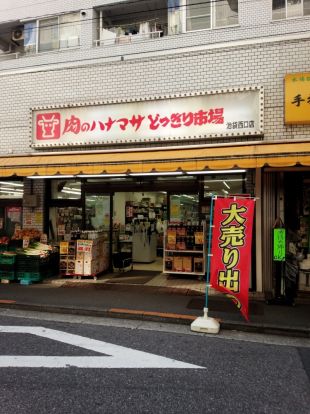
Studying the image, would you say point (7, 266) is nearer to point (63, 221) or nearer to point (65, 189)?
point (63, 221)

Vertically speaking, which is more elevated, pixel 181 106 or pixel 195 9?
pixel 195 9

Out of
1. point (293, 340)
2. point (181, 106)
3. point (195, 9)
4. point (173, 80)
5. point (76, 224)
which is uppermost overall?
point (195, 9)

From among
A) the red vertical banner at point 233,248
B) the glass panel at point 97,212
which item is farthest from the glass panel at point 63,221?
the red vertical banner at point 233,248

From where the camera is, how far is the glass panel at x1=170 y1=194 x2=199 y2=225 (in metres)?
10.5

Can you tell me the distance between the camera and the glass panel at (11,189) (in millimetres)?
11625

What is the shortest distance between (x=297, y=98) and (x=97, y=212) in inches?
255

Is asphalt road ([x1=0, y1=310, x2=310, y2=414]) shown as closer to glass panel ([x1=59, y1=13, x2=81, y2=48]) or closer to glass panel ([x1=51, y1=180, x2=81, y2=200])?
glass panel ([x1=51, y1=180, x2=81, y2=200])

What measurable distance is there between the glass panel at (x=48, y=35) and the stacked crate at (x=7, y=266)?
7.73m

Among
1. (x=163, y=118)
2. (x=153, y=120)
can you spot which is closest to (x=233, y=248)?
(x=163, y=118)

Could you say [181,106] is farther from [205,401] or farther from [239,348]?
[205,401]

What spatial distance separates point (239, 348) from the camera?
18.2 feet

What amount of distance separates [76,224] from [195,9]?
770 cm

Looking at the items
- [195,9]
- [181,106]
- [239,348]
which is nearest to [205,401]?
[239,348]

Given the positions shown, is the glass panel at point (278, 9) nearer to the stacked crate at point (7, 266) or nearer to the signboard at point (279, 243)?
the signboard at point (279, 243)
